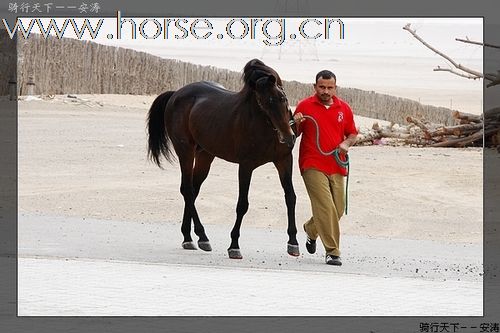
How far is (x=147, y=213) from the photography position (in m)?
17.7

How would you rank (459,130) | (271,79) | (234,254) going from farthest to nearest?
(459,130)
(234,254)
(271,79)

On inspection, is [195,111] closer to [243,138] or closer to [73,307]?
[243,138]

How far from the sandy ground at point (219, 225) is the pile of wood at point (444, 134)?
0.69 metres

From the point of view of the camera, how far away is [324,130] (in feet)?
40.9

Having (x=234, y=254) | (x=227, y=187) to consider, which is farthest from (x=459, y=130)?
(x=234, y=254)

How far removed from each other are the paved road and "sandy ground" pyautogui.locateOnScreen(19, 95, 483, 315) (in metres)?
0.02

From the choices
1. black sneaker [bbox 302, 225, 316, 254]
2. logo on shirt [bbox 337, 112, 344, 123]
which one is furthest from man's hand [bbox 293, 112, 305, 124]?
black sneaker [bbox 302, 225, 316, 254]

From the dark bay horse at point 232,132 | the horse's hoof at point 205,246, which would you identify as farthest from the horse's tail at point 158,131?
the horse's hoof at point 205,246

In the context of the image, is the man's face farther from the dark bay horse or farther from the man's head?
the dark bay horse

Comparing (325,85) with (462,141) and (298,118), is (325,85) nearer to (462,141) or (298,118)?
(298,118)

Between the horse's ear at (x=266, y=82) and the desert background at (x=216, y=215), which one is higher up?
the horse's ear at (x=266, y=82)

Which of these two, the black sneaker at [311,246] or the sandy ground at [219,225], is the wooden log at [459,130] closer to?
the sandy ground at [219,225]

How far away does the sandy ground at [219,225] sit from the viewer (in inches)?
431

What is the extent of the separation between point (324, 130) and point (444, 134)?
1434 centimetres
